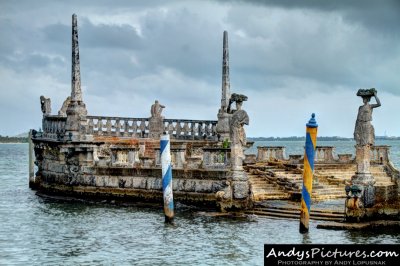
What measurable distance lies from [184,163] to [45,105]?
12037mm

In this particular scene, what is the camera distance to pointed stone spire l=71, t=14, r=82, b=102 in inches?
1305

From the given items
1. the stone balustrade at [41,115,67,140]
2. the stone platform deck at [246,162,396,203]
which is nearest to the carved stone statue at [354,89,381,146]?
the stone platform deck at [246,162,396,203]

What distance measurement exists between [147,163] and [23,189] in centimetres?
1304

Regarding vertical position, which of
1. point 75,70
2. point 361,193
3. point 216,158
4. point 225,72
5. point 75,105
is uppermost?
point 225,72

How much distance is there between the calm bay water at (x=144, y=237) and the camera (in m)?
19.7

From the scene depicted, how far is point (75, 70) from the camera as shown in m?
33.3

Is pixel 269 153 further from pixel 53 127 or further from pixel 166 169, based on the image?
pixel 166 169

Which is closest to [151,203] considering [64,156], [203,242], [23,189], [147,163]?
[147,163]

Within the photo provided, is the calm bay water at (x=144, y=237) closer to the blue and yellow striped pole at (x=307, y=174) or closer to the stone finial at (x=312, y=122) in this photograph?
the blue and yellow striped pole at (x=307, y=174)

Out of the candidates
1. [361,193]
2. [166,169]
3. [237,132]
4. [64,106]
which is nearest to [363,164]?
[361,193]

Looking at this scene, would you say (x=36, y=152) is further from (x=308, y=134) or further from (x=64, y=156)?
(x=308, y=134)

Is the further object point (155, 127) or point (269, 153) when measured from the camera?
point (155, 127)

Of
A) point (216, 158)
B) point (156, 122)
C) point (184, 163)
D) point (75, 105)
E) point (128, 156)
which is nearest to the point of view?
point (216, 158)

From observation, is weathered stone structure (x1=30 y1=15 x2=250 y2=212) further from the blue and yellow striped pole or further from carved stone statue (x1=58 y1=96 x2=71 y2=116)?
the blue and yellow striped pole
